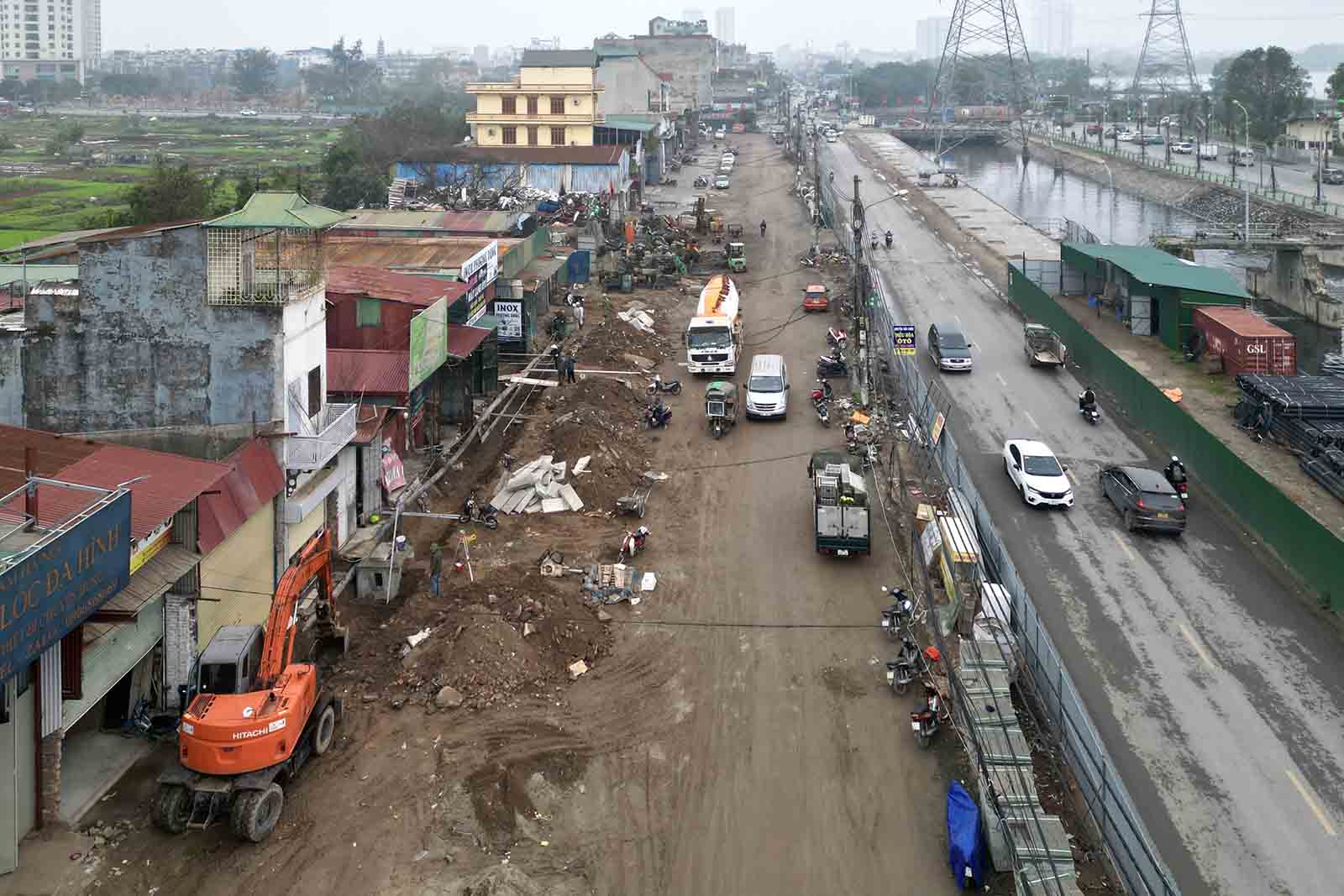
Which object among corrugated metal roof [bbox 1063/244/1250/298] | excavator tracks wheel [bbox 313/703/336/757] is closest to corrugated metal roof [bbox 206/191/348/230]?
excavator tracks wheel [bbox 313/703/336/757]

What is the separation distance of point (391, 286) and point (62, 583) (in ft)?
55.7

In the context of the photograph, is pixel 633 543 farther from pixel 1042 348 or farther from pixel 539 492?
pixel 1042 348

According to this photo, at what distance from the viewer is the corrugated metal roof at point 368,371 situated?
79.7ft

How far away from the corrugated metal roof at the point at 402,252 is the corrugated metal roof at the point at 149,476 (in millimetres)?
17444

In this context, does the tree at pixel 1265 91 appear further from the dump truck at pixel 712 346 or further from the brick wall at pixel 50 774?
the brick wall at pixel 50 774

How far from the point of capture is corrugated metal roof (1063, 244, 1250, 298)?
38.7 metres

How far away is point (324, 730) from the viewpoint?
50.4 ft

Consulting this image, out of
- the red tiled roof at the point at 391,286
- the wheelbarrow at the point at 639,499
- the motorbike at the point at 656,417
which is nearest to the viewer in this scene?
the wheelbarrow at the point at 639,499

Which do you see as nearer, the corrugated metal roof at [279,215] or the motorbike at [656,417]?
the corrugated metal roof at [279,215]

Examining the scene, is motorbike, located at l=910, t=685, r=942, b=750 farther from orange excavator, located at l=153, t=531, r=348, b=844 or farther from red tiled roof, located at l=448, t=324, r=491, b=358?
red tiled roof, located at l=448, t=324, r=491, b=358

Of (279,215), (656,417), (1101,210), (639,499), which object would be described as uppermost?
(1101,210)

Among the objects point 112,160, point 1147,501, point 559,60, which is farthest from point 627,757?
point 112,160

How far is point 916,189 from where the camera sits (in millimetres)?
88250

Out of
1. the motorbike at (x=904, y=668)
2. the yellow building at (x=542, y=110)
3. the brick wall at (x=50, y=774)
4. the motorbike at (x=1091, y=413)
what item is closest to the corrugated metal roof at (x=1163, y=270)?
the motorbike at (x=1091, y=413)
